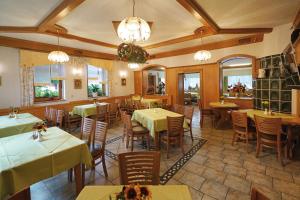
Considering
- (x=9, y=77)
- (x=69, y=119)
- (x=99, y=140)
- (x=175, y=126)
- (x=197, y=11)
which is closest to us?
(x=99, y=140)

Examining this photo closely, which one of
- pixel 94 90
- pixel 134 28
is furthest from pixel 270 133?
pixel 94 90

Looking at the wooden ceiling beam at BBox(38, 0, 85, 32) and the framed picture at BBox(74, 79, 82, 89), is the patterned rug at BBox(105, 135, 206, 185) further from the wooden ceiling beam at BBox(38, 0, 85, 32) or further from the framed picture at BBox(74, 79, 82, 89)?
the framed picture at BBox(74, 79, 82, 89)

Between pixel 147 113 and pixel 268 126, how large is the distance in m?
2.55

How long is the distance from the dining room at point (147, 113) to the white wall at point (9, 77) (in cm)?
3

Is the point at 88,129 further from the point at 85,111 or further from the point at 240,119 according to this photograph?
the point at 240,119

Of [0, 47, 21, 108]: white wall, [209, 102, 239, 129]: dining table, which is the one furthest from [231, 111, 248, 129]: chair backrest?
[0, 47, 21, 108]: white wall

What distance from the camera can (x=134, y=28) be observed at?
7.77ft

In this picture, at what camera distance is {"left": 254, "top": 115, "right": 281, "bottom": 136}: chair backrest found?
9.45ft

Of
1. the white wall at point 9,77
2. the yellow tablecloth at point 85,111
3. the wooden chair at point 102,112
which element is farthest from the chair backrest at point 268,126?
the white wall at point 9,77

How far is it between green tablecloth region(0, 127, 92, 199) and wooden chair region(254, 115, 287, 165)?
3124 mm

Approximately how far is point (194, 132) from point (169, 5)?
140 inches

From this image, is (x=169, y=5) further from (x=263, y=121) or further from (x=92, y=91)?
(x=92, y=91)

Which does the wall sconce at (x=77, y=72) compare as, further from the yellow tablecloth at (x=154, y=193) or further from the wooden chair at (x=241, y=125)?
the yellow tablecloth at (x=154, y=193)

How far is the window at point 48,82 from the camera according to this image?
5.75 metres
